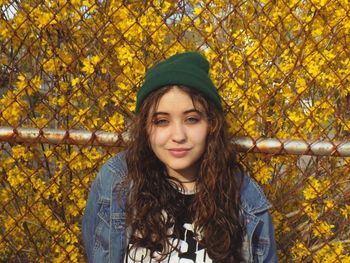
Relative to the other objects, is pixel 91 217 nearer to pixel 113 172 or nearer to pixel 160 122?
pixel 113 172

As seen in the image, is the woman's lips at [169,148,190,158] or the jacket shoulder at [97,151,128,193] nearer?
the woman's lips at [169,148,190,158]

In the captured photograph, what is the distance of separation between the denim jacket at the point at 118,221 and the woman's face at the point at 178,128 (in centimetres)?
23

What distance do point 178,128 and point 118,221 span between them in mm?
386

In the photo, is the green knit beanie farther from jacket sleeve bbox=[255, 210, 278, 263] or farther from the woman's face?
jacket sleeve bbox=[255, 210, 278, 263]

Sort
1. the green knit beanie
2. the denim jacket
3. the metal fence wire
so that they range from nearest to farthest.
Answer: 1. the green knit beanie
2. the denim jacket
3. the metal fence wire

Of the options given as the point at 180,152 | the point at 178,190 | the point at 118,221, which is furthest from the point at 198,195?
the point at 118,221

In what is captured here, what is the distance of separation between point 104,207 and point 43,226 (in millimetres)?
763

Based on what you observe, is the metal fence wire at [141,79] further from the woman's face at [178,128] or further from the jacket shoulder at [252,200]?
the woman's face at [178,128]

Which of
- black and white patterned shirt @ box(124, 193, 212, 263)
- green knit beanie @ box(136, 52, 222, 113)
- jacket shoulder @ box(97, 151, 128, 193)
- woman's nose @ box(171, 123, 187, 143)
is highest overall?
green knit beanie @ box(136, 52, 222, 113)

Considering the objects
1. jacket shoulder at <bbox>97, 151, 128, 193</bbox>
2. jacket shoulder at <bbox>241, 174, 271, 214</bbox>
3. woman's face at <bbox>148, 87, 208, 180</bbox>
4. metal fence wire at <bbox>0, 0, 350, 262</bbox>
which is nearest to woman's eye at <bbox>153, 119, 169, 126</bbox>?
woman's face at <bbox>148, 87, 208, 180</bbox>

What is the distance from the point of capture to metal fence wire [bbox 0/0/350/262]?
2.17 m

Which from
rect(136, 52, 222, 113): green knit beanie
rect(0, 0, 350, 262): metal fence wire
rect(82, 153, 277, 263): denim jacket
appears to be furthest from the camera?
rect(0, 0, 350, 262): metal fence wire

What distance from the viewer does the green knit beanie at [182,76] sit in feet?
5.03

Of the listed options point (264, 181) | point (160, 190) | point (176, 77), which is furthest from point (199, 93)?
point (264, 181)
